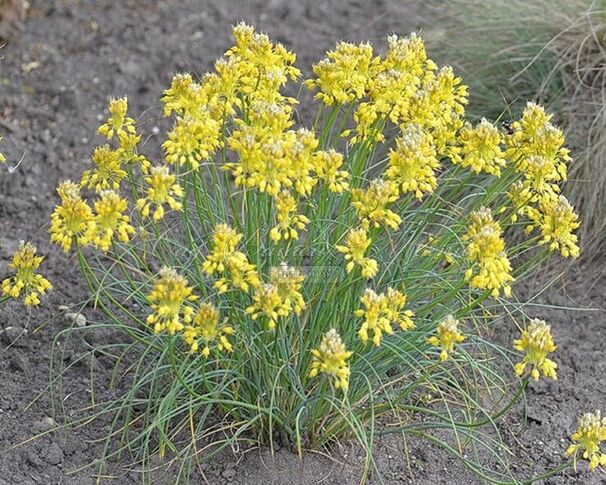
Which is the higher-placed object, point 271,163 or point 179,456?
point 271,163

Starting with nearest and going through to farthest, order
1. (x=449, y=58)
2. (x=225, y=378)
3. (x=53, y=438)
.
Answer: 1. (x=225, y=378)
2. (x=53, y=438)
3. (x=449, y=58)

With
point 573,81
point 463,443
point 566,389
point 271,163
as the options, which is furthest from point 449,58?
point 271,163

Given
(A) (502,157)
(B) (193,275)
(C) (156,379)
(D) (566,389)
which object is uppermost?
(A) (502,157)

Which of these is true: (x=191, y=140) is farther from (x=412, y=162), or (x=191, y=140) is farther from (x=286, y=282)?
(x=412, y=162)

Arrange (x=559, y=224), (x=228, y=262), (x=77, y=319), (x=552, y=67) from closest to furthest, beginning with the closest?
(x=228, y=262) < (x=559, y=224) < (x=77, y=319) < (x=552, y=67)

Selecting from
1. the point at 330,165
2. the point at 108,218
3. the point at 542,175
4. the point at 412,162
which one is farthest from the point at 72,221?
the point at 542,175

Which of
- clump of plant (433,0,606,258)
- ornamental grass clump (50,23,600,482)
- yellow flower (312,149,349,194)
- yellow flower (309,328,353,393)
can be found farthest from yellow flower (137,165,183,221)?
clump of plant (433,0,606,258)

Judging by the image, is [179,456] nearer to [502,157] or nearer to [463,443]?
[463,443]
